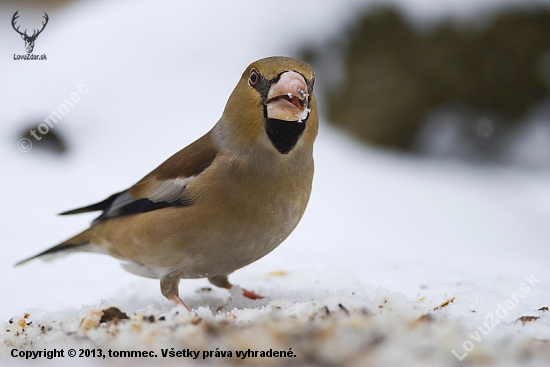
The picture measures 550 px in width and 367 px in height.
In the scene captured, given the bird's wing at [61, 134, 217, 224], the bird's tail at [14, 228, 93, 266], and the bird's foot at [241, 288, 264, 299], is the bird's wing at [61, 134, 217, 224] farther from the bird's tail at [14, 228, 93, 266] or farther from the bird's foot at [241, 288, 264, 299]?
the bird's foot at [241, 288, 264, 299]

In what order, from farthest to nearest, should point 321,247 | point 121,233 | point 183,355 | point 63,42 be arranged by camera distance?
point 63,42 < point 321,247 < point 121,233 < point 183,355

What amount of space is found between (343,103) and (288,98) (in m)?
5.75

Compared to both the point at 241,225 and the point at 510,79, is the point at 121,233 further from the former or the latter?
the point at 510,79

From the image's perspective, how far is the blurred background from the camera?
19.8 feet

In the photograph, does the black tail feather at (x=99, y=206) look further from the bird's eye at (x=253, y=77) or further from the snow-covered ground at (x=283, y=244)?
the bird's eye at (x=253, y=77)

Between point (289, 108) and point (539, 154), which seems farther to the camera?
point (539, 154)

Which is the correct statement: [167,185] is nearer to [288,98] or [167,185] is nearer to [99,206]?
[99,206]

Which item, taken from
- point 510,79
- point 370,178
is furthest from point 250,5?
point 510,79

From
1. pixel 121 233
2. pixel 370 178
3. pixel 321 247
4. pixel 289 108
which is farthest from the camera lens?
pixel 370 178

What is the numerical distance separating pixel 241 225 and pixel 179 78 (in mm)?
5439

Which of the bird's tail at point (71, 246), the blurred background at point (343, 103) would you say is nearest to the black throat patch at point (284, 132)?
the bird's tail at point (71, 246)

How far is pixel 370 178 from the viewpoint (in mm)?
7102

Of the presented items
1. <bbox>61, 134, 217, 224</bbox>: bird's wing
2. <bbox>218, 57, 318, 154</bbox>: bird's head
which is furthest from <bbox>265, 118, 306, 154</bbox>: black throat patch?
<bbox>61, 134, 217, 224</bbox>: bird's wing

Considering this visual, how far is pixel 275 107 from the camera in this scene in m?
2.46
